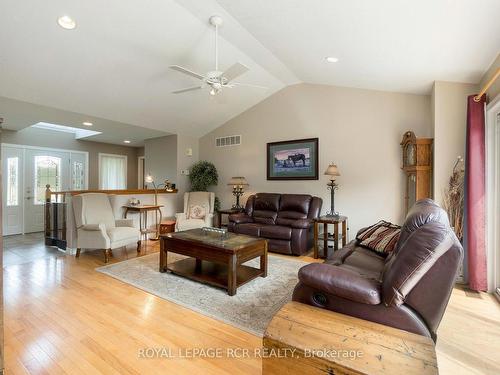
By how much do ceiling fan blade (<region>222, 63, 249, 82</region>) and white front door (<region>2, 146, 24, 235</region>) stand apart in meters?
5.94

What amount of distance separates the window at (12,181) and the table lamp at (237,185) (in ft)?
16.4

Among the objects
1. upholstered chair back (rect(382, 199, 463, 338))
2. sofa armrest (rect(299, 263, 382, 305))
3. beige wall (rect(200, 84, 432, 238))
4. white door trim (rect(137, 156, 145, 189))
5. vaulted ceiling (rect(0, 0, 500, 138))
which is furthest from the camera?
white door trim (rect(137, 156, 145, 189))

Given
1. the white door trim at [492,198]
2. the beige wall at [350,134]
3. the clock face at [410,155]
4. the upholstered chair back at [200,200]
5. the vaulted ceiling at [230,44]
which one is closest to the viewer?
the vaulted ceiling at [230,44]

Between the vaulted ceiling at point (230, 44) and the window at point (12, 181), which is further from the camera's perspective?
the window at point (12, 181)

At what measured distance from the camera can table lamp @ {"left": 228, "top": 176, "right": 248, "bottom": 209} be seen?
546 cm

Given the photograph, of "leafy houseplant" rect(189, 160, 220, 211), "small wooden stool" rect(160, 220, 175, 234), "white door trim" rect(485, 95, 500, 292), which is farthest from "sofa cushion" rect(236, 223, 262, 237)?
"white door trim" rect(485, 95, 500, 292)

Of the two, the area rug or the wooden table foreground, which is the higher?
the wooden table foreground

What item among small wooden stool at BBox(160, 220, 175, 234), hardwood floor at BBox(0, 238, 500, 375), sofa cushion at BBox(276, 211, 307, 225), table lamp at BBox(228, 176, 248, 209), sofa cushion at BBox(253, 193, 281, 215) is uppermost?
table lamp at BBox(228, 176, 248, 209)

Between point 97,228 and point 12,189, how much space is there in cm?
384

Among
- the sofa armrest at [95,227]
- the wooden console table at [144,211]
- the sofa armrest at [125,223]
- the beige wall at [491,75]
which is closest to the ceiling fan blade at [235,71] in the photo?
the beige wall at [491,75]

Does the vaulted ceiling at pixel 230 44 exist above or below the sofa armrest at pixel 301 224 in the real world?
above

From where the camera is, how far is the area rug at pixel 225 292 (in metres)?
2.36

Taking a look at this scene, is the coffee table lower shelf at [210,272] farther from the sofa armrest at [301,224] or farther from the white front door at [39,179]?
the white front door at [39,179]

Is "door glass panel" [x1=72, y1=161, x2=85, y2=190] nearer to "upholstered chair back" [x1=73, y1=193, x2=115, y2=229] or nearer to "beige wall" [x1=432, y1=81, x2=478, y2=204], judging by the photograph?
"upholstered chair back" [x1=73, y1=193, x2=115, y2=229]
